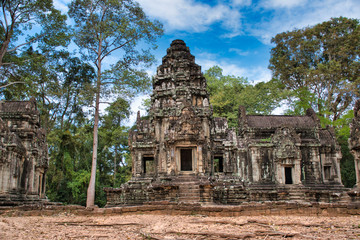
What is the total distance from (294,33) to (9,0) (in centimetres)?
2721

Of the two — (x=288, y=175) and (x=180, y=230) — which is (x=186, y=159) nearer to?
(x=288, y=175)

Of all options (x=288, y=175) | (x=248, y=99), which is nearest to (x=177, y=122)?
(x=288, y=175)

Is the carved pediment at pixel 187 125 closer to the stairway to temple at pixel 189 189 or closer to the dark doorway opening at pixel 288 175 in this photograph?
the stairway to temple at pixel 189 189

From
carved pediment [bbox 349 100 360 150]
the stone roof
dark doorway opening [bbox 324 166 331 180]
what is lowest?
dark doorway opening [bbox 324 166 331 180]

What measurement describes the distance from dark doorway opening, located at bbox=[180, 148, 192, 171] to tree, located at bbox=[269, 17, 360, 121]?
15.1 meters

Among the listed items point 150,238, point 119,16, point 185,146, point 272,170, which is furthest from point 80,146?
point 150,238

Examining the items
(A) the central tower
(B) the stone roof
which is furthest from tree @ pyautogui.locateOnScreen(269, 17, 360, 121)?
(A) the central tower

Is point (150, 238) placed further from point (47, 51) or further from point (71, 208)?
point (47, 51)

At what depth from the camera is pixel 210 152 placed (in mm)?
18859

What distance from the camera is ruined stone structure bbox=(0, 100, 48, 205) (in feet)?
57.2

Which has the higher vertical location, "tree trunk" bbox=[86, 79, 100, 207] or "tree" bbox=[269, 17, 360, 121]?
"tree" bbox=[269, 17, 360, 121]

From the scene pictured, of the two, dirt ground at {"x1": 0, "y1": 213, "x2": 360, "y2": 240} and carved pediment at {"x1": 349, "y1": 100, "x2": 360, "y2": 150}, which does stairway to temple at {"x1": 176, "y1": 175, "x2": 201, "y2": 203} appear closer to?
dirt ground at {"x1": 0, "y1": 213, "x2": 360, "y2": 240}

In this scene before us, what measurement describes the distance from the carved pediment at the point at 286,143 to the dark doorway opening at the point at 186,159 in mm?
6721

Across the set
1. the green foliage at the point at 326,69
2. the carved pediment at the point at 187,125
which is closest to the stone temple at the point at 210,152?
the carved pediment at the point at 187,125
